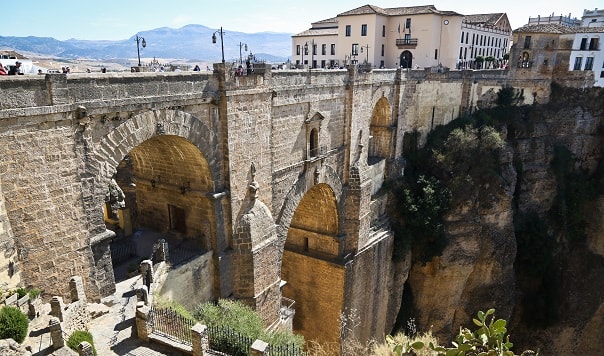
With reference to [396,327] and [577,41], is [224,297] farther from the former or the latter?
[577,41]

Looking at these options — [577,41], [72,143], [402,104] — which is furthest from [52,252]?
[577,41]

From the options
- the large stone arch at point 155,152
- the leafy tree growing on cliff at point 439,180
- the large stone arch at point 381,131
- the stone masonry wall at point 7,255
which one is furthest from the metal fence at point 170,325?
the leafy tree growing on cliff at point 439,180

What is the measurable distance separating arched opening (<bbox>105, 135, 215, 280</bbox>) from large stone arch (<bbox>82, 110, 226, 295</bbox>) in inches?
1.4

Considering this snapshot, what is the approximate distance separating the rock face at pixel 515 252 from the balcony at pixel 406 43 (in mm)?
12318

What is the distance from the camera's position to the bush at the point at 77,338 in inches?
314

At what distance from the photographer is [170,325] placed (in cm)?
956

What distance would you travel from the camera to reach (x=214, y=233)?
40.2 ft

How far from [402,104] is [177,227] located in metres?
15.0

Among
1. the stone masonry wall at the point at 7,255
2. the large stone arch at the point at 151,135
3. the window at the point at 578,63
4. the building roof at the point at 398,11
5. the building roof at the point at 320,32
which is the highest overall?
the building roof at the point at 398,11

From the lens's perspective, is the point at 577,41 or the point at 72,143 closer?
the point at 72,143

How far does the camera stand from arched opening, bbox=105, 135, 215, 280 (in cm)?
1195

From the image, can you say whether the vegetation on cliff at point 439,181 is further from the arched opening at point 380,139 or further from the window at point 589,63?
the window at point 589,63

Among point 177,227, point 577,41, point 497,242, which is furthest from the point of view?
point 577,41

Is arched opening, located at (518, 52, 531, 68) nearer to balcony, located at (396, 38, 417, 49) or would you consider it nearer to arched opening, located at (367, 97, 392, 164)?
balcony, located at (396, 38, 417, 49)
